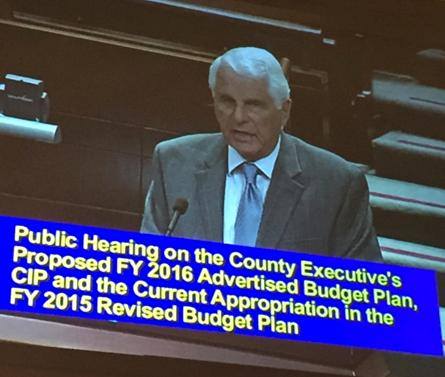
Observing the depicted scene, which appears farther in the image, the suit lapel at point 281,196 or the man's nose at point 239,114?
the man's nose at point 239,114

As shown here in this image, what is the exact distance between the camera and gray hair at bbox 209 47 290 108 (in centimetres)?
434

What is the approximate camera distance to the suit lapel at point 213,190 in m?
4.13

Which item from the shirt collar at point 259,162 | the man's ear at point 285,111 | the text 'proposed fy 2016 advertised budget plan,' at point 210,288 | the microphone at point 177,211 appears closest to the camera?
the text 'proposed fy 2016 advertised budget plan,' at point 210,288

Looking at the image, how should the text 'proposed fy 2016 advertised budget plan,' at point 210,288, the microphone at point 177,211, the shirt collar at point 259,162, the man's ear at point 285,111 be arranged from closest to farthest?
the text 'proposed fy 2016 advertised budget plan,' at point 210,288, the microphone at point 177,211, the shirt collar at point 259,162, the man's ear at point 285,111

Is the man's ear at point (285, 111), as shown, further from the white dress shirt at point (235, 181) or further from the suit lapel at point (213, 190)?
the suit lapel at point (213, 190)

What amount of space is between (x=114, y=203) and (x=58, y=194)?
22 centimetres

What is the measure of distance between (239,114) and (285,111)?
0.21 meters

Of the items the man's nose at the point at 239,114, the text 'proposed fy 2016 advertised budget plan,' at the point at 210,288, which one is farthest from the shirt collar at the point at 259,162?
the text 'proposed fy 2016 advertised budget plan,' at the point at 210,288

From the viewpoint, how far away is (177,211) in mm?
4121

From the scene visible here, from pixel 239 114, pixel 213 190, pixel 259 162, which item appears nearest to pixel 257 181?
pixel 259 162

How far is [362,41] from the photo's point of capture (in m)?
4.78

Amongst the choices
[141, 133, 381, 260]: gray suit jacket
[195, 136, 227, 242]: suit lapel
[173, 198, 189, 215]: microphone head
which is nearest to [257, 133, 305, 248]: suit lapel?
[141, 133, 381, 260]: gray suit jacket

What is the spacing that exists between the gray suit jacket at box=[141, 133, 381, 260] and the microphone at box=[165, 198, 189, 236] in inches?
0.8

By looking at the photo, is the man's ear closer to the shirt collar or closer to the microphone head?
the shirt collar
